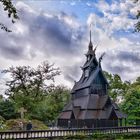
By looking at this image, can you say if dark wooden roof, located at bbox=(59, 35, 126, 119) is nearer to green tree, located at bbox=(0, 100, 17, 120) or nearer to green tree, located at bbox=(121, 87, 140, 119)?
green tree, located at bbox=(121, 87, 140, 119)

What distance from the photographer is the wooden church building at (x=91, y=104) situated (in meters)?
42.9

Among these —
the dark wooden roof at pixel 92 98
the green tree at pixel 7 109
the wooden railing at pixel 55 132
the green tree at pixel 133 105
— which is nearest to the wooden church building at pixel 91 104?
the dark wooden roof at pixel 92 98

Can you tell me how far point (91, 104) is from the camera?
147ft

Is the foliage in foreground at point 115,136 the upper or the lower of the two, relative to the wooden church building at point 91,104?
lower

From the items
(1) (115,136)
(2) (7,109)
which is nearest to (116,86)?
(2) (7,109)

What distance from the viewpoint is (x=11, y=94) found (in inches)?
2077

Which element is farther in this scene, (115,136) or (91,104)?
(91,104)

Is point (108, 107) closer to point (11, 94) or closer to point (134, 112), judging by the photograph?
point (134, 112)

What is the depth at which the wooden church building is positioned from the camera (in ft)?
141

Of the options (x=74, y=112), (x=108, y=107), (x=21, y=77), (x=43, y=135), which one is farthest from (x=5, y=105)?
(x=43, y=135)

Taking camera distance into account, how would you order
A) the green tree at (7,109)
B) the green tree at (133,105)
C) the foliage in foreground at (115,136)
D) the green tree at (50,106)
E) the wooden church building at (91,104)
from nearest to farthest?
1. the foliage in foreground at (115,136)
2. the wooden church building at (91,104)
3. the green tree at (7,109)
4. the green tree at (133,105)
5. the green tree at (50,106)

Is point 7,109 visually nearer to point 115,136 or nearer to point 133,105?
point 133,105

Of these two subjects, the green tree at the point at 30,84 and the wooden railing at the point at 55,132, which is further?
the green tree at the point at 30,84

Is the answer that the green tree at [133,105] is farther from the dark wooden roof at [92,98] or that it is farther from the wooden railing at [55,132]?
the wooden railing at [55,132]
